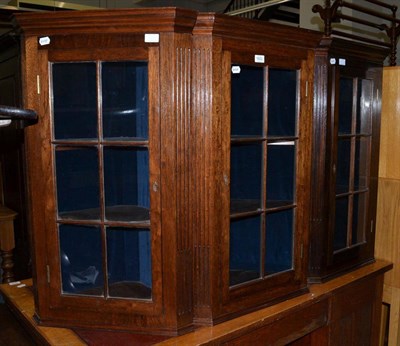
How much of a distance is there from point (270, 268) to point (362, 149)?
2.74 ft

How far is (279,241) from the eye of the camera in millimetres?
1848

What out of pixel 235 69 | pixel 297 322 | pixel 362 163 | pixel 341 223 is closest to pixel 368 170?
pixel 362 163

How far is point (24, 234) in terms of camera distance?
9.71 ft

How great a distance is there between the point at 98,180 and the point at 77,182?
12 centimetres

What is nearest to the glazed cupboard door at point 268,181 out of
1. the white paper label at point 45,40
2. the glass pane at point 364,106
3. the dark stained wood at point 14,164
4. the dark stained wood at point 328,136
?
the dark stained wood at point 328,136

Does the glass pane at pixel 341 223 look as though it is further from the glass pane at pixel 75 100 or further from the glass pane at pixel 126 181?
the glass pane at pixel 75 100

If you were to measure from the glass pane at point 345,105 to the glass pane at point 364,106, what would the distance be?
2.7 inches

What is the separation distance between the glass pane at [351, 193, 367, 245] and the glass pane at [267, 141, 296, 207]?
1.74 feet

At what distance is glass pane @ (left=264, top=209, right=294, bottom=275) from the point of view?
1.81 meters

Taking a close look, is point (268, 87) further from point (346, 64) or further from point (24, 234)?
point (24, 234)

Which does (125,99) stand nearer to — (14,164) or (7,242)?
(14,164)

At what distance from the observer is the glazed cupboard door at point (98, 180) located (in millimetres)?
1477

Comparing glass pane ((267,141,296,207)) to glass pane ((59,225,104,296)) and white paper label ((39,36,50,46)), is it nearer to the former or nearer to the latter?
glass pane ((59,225,104,296))

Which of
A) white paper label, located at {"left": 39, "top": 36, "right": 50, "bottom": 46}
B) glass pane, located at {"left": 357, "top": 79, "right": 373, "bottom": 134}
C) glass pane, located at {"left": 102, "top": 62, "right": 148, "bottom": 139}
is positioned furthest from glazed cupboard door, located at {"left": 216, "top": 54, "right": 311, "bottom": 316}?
white paper label, located at {"left": 39, "top": 36, "right": 50, "bottom": 46}
